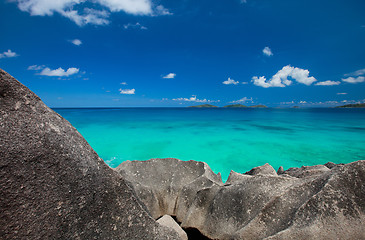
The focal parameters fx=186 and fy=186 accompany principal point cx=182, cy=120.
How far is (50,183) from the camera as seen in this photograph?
1.68m

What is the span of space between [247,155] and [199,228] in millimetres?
13494

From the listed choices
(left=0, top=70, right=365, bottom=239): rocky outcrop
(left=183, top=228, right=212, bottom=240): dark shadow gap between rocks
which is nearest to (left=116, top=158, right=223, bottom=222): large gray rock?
(left=183, top=228, right=212, bottom=240): dark shadow gap between rocks

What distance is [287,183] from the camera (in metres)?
3.08

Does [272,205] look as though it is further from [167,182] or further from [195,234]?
[167,182]

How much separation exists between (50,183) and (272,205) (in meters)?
2.81

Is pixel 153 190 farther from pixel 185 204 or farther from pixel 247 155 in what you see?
pixel 247 155

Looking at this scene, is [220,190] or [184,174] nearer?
[220,190]

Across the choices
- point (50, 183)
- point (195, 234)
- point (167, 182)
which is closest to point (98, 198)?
point (50, 183)

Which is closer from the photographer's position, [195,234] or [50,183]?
[50,183]

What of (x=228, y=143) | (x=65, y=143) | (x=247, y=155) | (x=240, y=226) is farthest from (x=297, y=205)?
(x=228, y=143)

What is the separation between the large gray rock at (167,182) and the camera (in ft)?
13.7

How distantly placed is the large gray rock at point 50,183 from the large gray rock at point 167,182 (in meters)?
2.18

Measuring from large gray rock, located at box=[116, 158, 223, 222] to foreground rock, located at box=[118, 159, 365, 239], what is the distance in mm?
21

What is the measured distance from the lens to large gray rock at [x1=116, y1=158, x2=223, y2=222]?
4.18 m
